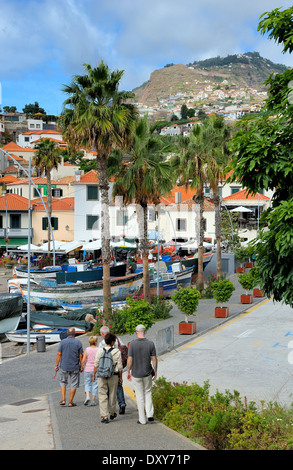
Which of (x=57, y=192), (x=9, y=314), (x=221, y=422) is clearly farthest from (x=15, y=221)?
(x=221, y=422)

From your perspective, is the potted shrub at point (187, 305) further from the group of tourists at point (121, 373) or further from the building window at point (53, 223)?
the building window at point (53, 223)

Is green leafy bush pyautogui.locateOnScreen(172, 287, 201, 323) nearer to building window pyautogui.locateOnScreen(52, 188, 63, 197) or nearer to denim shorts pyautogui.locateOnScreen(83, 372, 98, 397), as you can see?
denim shorts pyautogui.locateOnScreen(83, 372, 98, 397)

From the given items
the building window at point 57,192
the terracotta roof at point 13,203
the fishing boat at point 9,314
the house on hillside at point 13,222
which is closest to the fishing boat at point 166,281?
the fishing boat at point 9,314

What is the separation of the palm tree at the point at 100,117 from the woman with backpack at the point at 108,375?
1348 centimetres

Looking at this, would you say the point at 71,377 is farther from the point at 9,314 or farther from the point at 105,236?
the point at 9,314

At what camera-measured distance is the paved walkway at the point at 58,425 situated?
918cm

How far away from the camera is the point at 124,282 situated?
3412 cm

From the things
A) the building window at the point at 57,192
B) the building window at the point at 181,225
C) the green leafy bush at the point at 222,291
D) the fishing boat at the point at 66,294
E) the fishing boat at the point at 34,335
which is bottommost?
the fishing boat at the point at 34,335

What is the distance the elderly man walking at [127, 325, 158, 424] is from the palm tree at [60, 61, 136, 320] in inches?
548

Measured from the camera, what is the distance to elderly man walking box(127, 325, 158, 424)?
34.2 feet

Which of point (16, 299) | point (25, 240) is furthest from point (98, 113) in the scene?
point (25, 240)

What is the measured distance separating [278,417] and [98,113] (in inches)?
656
